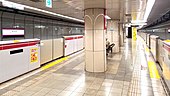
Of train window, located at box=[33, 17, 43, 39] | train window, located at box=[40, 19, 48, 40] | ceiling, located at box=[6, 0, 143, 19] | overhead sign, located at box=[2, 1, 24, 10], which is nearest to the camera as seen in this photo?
ceiling, located at box=[6, 0, 143, 19]

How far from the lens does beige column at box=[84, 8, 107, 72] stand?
19.9 ft

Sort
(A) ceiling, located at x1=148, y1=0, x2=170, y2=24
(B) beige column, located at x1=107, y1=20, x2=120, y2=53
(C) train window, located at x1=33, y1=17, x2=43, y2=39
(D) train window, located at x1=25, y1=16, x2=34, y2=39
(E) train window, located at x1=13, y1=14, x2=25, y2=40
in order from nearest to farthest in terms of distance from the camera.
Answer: (E) train window, located at x1=13, y1=14, x2=25, y2=40 < (A) ceiling, located at x1=148, y1=0, x2=170, y2=24 < (D) train window, located at x1=25, y1=16, x2=34, y2=39 < (C) train window, located at x1=33, y1=17, x2=43, y2=39 < (B) beige column, located at x1=107, y1=20, x2=120, y2=53

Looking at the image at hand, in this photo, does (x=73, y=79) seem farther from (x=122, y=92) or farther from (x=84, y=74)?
A: (x=122, y=92)

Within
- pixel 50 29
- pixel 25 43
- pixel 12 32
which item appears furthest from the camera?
pixel 50 29

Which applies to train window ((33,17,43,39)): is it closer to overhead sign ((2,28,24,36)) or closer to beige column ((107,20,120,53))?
overhead sign ((2,28,24,36))

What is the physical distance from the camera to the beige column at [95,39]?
6.05 m

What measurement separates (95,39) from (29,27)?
3277mm

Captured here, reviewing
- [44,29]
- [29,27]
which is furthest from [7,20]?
[44,29]

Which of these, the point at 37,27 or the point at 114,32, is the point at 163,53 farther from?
the point at 114,32

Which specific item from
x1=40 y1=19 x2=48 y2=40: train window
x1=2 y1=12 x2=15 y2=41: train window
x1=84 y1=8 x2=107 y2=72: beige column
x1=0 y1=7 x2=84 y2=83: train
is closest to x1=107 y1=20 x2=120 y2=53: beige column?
x1=0 y1=7 x2=84 y2=83: train

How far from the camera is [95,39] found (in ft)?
20.1

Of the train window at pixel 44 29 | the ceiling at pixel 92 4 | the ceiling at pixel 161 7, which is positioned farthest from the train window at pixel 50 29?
the ceiling at pixel 161 7

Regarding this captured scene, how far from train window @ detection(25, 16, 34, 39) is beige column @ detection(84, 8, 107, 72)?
2826 millimetres

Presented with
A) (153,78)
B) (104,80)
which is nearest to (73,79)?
(104,80)
